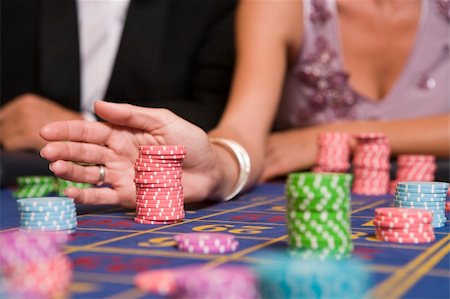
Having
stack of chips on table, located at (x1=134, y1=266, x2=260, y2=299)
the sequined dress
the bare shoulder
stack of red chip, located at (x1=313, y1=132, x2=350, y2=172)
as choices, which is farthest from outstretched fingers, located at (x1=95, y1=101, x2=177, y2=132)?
the sequined dress

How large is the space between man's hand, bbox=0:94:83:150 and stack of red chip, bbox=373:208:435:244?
2338mm

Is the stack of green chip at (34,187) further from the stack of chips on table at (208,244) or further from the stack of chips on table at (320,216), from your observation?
the stack of chips on table at (320,216)

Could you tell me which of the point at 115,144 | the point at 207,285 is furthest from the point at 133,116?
the point at 207,285

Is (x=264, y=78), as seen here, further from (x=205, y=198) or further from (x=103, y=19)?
Answer: (x=103, y=19)

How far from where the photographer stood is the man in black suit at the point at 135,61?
13.1 ft

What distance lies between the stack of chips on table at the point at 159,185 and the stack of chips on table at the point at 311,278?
1.69ft

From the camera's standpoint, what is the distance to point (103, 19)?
446cm

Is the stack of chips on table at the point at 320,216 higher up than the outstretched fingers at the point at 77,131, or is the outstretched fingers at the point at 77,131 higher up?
the outstretched fingers at the point at 77,131

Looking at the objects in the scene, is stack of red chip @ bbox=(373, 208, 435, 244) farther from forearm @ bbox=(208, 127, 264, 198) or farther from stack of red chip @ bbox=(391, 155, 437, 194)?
stack of red chip @ bbox=(391, 155, 437, 194)

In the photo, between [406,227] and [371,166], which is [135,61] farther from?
[406,227]

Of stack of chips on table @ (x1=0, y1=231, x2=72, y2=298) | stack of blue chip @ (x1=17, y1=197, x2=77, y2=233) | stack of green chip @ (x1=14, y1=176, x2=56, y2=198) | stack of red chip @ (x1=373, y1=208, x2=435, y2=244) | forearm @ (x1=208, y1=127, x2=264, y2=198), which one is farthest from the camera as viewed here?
stack of green chip @ (x1=14, y1=176, x2=56, y2=198)

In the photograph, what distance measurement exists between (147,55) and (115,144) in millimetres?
2149

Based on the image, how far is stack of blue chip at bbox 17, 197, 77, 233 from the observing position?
1740 mm

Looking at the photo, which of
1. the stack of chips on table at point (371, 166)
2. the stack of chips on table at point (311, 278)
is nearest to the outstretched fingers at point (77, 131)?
the stack of chips on table at point (311, 278)
